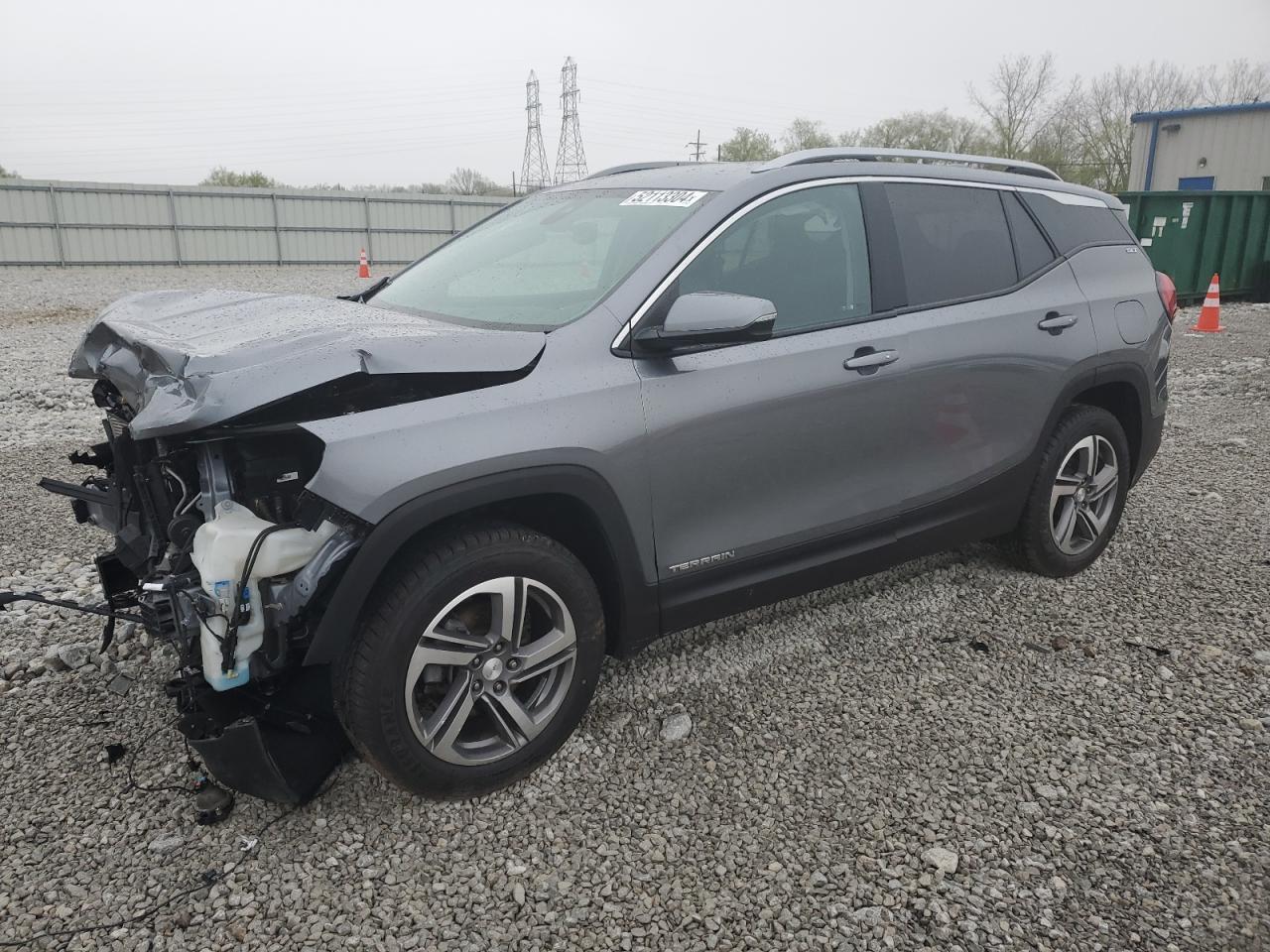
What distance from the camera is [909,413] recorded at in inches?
137

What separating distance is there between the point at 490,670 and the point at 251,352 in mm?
1068

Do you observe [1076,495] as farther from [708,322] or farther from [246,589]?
[246,589]

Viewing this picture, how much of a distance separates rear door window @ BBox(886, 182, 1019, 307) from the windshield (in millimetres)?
921

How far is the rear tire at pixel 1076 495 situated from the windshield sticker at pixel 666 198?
6.36 ft

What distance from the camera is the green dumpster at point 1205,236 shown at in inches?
610

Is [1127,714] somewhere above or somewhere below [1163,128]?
below

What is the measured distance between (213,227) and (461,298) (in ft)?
104

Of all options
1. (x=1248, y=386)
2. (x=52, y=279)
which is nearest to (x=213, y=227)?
(x=52, y=279)

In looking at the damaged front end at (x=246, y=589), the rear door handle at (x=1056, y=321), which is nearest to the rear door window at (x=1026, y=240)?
the rear door handle at (x=1056, y=321)

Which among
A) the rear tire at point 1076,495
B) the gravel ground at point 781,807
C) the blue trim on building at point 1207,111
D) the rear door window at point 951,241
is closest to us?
the gravel ground at point 781,807

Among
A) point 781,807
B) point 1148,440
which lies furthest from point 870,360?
point 1148,440

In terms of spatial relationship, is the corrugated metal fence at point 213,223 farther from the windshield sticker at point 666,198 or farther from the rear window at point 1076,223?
the rear window at point 1076,223

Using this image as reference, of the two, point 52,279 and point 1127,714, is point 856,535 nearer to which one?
point 1127,714

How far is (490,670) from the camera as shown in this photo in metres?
2.65
